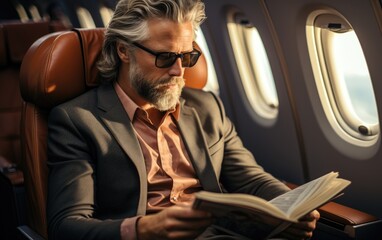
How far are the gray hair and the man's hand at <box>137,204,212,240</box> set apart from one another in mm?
843

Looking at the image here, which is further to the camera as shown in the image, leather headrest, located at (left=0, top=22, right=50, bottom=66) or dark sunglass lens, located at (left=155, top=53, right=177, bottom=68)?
leather headrest, located at (left=0, top=22, right=50, bottom=66)

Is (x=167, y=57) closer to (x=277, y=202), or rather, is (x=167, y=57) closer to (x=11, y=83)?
(x=277, y=202)

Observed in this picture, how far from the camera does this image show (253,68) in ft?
16.6

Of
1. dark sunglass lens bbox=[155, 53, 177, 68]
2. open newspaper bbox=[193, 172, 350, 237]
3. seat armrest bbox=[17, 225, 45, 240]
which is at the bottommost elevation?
seat armrest bbox=[17, 225, 45, 240]

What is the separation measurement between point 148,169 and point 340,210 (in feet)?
3.00

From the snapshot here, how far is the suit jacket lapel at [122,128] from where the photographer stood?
280cm

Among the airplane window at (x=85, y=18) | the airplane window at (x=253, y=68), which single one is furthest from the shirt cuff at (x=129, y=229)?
the airplane window at (x=85, y=18)

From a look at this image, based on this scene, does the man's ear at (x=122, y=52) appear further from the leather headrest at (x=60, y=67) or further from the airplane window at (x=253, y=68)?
the airplane window at (x=253, y=68)

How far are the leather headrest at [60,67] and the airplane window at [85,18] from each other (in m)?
5.99

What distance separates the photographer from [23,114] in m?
3.05

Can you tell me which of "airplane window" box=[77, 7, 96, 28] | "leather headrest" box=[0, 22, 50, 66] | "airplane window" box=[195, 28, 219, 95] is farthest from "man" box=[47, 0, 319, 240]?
"airplane window" box=[77, 7, 96, 28]

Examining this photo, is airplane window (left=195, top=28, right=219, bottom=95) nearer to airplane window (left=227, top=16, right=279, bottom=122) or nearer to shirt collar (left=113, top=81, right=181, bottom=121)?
airplane window (left=227, top=16, right=279, bottom=122)

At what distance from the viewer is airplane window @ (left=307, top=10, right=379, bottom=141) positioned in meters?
3.91

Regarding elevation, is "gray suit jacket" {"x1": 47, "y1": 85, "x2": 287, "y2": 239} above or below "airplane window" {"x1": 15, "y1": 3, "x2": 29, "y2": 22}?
below
